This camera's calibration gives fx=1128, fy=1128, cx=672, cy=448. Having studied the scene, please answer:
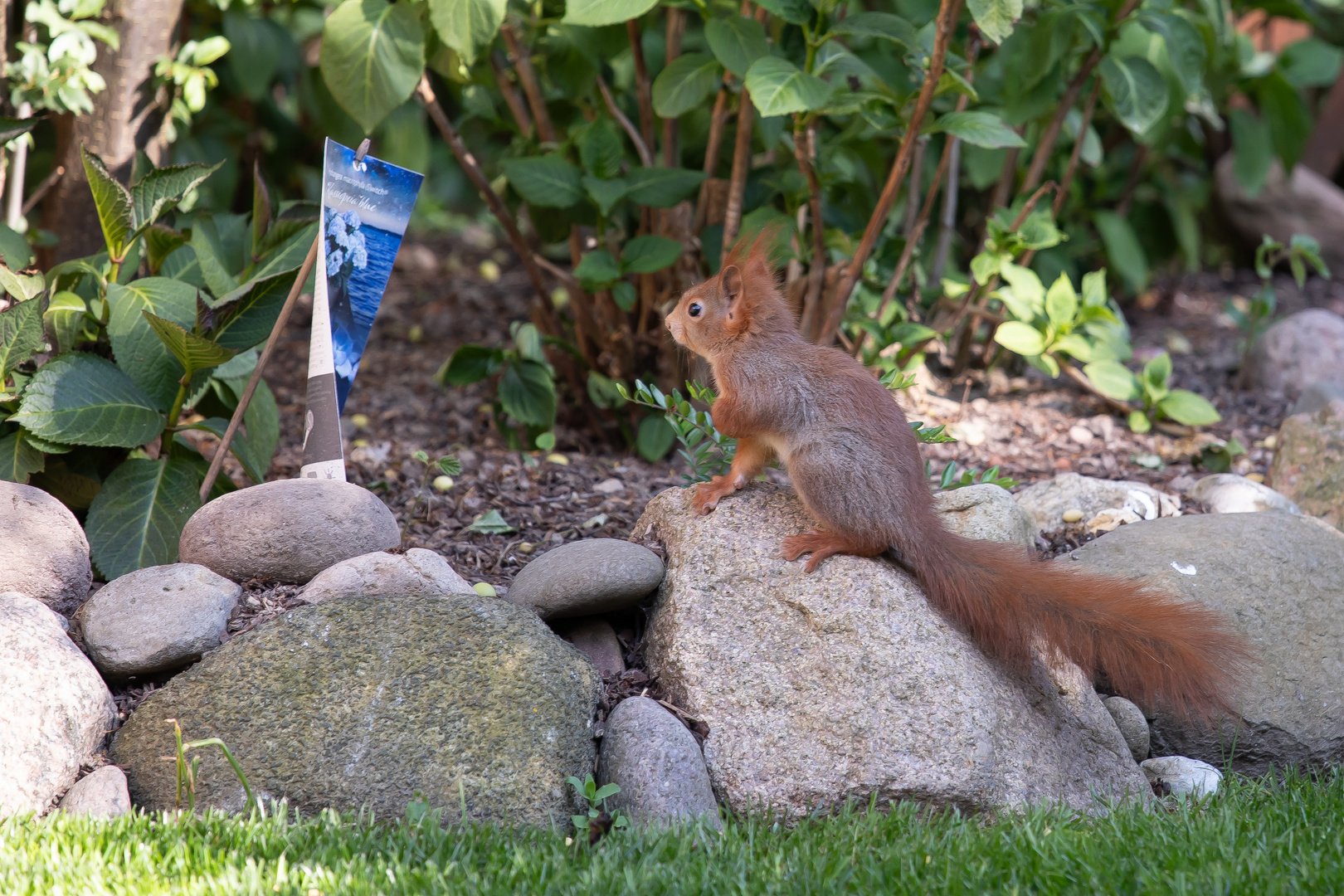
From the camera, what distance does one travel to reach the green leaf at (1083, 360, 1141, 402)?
4.95 metres

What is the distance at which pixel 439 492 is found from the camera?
4.11 m

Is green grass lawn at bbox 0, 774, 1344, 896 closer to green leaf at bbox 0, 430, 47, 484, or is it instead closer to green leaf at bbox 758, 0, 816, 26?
green leaf at bbox 0, 430, 47, 484

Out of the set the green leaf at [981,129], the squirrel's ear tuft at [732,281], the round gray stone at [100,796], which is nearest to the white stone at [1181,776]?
the squirrel's ear tuft at [732,281]

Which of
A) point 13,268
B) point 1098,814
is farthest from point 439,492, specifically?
point 1098,814

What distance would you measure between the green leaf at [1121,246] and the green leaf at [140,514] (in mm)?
5188

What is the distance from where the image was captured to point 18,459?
337 cm

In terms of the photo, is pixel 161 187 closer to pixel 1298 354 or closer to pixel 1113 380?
pixel 1113 380

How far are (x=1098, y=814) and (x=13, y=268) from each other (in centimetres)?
356

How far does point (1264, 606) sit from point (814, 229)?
83.3 inches

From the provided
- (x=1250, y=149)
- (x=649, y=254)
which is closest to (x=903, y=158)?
(x=649, y=254)

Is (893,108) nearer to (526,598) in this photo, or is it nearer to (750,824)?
(526,598)

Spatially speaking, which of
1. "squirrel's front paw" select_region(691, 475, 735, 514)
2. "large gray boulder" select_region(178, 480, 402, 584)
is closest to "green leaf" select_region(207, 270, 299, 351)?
"large gray boulder" select_region(178, 480, 402, 584)

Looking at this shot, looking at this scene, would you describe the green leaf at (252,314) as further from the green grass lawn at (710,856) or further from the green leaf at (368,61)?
the green grass lawn at (710,856)

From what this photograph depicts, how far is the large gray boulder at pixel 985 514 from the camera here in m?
3.45
